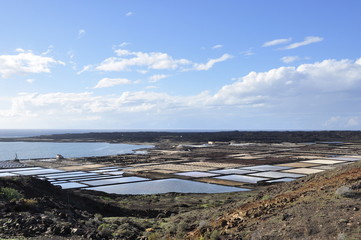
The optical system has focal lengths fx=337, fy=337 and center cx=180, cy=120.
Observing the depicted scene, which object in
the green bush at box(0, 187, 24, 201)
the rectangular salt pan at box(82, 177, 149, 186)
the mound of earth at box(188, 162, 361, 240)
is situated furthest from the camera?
the rectangular salt pan at box(82, 177, 149, 186)

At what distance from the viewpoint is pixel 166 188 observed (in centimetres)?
3881

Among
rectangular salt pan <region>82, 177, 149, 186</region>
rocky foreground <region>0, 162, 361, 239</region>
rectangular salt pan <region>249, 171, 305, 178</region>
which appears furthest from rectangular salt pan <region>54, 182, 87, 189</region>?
rectangular salt pan <region>249, 171, 305, 178</region>

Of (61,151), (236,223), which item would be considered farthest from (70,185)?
(61,151)

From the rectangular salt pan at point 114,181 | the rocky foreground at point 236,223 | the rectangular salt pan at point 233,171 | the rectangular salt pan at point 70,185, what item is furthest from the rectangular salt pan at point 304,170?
the rocky foreground at point 236,223

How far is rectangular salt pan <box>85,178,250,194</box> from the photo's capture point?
36400mm

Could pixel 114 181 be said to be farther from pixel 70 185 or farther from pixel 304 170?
pixel 304 170

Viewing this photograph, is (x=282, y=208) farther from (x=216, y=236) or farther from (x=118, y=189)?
(x=118, y=189)

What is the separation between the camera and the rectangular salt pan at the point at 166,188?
36.4m

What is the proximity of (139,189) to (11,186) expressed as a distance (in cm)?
1537

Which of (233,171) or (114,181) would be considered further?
(233,171)

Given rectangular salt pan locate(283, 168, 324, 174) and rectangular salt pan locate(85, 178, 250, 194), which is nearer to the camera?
rectangular salt pan locate(85, 178, 250, 194)

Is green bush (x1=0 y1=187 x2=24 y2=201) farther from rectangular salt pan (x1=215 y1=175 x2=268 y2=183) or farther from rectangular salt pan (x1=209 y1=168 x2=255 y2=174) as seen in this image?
rectangular salt pan (x1=209 y1=168 x2=255 y2=174)

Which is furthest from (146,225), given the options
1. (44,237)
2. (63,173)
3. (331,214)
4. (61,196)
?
(63,173)

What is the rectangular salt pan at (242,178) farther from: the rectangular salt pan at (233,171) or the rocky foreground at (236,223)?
the rocky foreground at (236,223)
